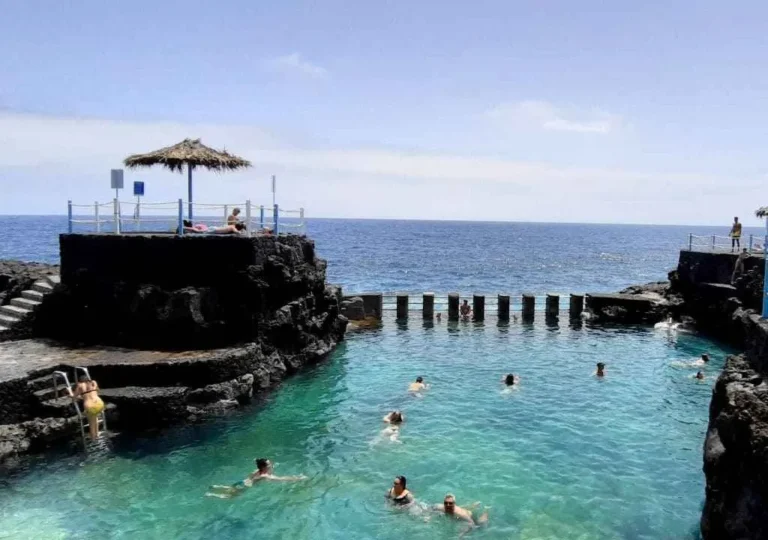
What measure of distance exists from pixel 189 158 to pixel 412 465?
46.0 ft

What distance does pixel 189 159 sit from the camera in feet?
75.1

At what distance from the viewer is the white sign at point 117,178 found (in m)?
21.5

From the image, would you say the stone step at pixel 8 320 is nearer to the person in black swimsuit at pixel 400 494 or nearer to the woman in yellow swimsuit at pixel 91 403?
the woman in yellow swimsuit at pixel 91 403

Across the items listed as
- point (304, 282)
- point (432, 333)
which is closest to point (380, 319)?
point (432, 333)

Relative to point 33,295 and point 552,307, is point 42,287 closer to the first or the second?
point 33,295

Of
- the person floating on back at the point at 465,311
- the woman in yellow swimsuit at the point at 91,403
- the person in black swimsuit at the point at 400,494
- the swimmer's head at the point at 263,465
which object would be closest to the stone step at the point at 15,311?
the woman in yellow swimsuit at the point at 91,403

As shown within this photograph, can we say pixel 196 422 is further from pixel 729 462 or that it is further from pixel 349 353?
pixel 729 462

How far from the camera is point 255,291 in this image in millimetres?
20906

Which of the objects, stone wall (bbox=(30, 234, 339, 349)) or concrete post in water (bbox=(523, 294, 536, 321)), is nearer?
stone wall (bbox=(30, 234, 339, 349))

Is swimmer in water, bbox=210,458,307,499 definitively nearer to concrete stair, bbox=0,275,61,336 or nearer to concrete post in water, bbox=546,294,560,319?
concrete stair, bbox=0,275,61,336

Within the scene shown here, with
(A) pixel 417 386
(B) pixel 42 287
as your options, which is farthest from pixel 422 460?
(B) pixel 42 287

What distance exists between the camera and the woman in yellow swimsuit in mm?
15766

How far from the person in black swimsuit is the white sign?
14.6 metres

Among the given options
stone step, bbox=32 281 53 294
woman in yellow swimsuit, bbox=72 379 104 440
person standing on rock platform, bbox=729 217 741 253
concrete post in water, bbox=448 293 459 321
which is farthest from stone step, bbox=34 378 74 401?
person standing on rock platform, bbox=729 217 741 253
